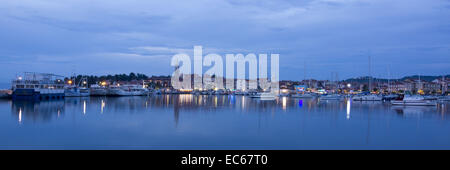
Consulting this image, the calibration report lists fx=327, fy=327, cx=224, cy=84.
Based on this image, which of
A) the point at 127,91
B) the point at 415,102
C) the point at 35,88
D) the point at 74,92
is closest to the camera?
the point at 415,102

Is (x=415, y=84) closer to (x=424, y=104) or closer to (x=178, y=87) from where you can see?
(x=178, y=87)

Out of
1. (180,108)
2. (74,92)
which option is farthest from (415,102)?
(74,92)

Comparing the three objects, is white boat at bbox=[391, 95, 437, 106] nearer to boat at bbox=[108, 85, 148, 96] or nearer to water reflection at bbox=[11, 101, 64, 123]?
water reflection at bbox=[11, 101, 64, 123]

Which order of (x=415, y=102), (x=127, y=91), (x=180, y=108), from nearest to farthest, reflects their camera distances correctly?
(x=180, y=108), (x=415, y=102), (x=127, y=91)

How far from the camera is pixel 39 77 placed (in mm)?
39188

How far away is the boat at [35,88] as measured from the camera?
33.2m

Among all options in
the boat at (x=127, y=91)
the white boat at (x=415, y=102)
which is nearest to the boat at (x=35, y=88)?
the boat at (x=127, y=91)

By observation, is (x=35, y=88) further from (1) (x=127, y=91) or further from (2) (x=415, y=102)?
(2) (x=415, y=102)

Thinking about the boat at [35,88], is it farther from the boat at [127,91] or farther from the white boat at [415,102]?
the white boat at [415,102]

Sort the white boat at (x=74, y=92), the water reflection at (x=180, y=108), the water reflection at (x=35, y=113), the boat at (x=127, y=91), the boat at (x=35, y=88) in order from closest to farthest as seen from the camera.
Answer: the water reflection at (x=35, y=113) < the water reflection at (x=180, y=108) < the boat at (x=35, y=88) < the white boat at (x=74, y=92) < the boat at (x=127, y=91)

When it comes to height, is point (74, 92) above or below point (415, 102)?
above

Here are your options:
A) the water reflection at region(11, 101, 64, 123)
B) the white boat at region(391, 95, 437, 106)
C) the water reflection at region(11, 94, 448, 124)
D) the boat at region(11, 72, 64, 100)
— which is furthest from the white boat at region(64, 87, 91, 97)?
the white boat at region(391, 95, 437, 106)

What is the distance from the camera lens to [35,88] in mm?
35469
